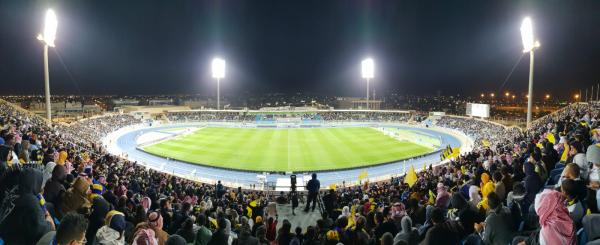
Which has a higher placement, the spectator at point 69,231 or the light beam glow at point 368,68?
the light beam glow at point 368,68

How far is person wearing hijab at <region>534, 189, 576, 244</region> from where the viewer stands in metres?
3.25

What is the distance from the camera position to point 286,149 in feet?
127

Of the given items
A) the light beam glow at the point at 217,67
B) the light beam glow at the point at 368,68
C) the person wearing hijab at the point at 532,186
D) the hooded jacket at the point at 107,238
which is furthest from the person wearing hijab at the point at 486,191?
the light beam glow at the point at 217,67

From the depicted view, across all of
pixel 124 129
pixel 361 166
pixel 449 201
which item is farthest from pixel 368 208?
pixel 124 129

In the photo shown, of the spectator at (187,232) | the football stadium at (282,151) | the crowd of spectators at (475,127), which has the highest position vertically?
the spectator at (187,232)

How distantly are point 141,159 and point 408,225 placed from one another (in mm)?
34588

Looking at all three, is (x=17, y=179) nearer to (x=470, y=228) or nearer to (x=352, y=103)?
(x=470, y=228)

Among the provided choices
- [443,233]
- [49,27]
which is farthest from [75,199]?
[49,27]

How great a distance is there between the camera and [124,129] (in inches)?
2100

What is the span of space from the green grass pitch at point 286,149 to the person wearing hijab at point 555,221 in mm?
26077

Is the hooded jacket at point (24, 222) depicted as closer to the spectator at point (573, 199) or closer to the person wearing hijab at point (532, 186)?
the spectator at point (573, 199)

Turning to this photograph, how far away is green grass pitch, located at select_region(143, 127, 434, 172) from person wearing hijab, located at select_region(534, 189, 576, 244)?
85.6 feet

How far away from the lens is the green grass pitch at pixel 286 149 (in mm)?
31656

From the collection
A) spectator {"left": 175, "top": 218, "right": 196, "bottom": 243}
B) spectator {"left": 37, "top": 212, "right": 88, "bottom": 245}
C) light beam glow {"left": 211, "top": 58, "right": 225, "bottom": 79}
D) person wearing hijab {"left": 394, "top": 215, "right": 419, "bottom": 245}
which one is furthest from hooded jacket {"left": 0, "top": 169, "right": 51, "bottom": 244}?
light beam glow {"left": 211, "top": 58, "right": 225, "bottom": 79}
